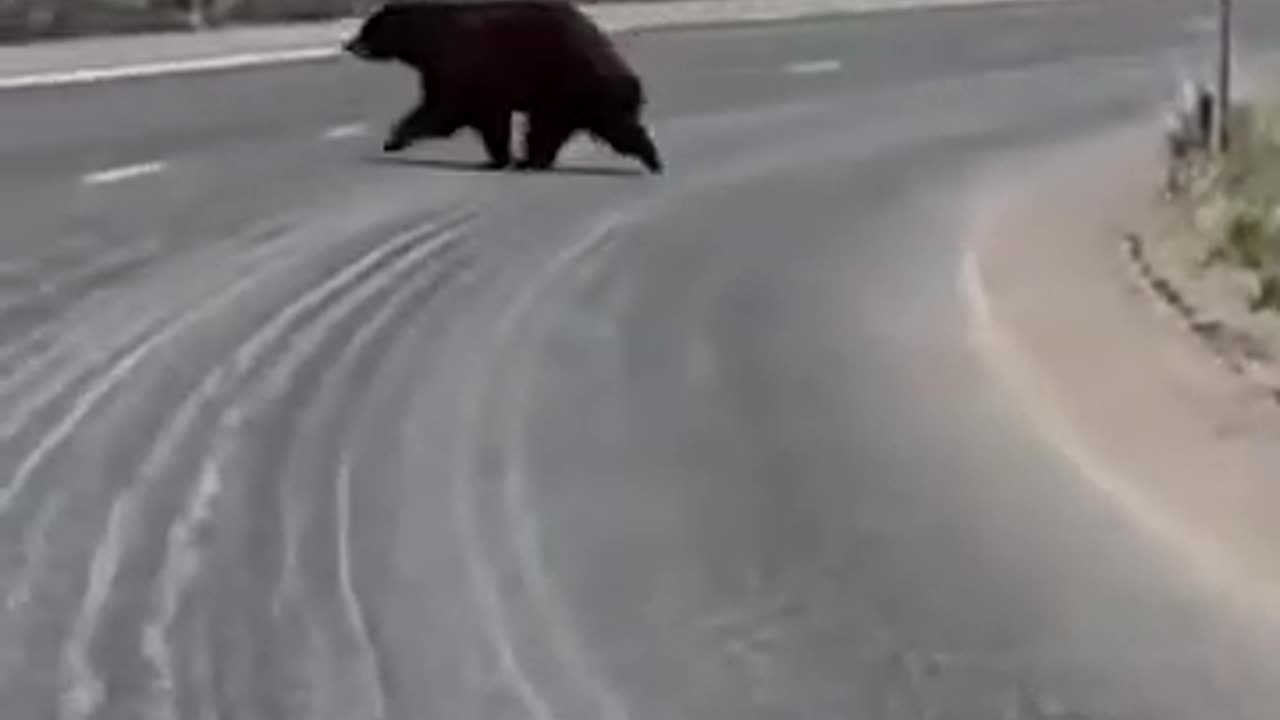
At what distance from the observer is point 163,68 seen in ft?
104

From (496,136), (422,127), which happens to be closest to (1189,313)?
(496,136)

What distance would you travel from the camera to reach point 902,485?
13.2 meters

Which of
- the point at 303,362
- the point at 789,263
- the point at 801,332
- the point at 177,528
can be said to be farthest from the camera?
the point at 789,263

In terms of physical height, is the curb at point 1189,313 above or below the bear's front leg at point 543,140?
above

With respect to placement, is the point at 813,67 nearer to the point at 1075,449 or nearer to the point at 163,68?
the point at 163,68

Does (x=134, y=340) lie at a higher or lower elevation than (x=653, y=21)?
higher

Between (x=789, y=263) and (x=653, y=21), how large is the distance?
2070 centimetres

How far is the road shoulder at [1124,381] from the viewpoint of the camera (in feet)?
41.1

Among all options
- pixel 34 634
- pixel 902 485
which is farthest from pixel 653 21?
pixel 34 634

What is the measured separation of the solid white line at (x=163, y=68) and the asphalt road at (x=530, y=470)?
16.4 feet

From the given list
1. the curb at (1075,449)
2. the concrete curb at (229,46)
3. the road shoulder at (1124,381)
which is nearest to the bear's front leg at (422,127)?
the road shoulder at (1124,381)

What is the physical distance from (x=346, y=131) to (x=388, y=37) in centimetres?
121

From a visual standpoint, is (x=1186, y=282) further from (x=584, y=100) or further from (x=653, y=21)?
(x=653, y=21)

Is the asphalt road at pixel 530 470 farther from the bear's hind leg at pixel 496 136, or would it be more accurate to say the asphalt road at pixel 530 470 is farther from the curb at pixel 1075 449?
the bear's hind leg at pixel 496 136
